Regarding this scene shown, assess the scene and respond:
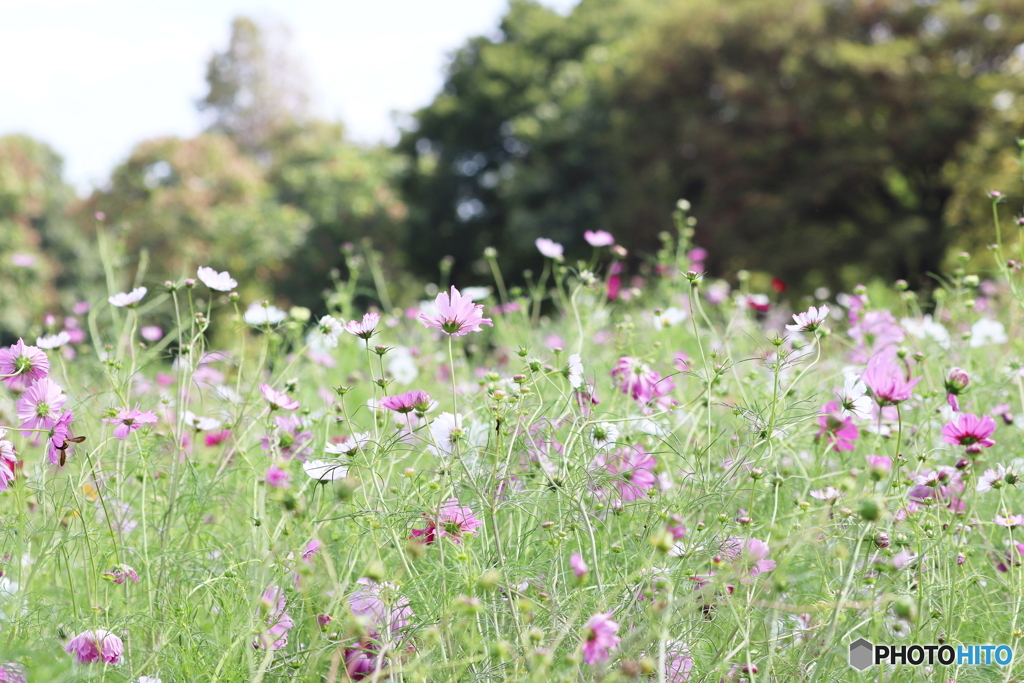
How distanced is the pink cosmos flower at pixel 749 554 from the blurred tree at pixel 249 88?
2526cm

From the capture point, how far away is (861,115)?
8977 millimetres

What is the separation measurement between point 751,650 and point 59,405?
1.11m

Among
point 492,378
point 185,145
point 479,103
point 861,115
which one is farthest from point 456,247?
point 492,378

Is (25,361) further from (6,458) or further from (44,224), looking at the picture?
(44,224)

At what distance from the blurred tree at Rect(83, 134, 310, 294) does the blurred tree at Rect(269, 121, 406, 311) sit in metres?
0.53

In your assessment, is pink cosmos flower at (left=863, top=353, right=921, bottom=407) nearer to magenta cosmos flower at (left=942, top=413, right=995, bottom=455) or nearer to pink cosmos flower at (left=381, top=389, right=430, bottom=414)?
magenta cosmos flower at (left=942, top=413, right=995, bottom=455)

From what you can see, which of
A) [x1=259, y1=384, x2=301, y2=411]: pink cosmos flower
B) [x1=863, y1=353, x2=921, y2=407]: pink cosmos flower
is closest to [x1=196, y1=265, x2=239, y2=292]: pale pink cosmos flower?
[x1=259, y1=384, x2=301, y2=411]: pink cosmos flower

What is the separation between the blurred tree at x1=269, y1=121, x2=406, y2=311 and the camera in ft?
46.3

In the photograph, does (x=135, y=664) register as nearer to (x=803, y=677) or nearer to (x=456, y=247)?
(x=803, y=677)

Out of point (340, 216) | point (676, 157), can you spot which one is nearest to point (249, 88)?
point (340, 216)

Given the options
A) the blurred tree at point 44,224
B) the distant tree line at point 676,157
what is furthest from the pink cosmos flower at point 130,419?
the blurred tree at point 44,224

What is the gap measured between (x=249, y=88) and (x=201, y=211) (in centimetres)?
1018

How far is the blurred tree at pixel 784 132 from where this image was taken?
28.5ft

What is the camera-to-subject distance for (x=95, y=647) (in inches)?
41.8
